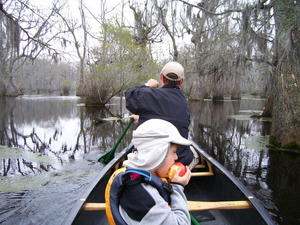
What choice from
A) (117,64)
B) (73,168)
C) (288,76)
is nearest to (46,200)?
(73,168)

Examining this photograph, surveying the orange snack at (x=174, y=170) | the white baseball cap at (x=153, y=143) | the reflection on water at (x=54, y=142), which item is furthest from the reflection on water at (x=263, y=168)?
the reflection on water at (x=54, y=142)

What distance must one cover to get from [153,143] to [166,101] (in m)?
1.00

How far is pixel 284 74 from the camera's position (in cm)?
563

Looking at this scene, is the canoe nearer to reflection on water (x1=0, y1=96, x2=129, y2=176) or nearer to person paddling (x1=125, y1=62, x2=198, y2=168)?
person paddling (x1=125, y1=62, x2=198, y2=168)

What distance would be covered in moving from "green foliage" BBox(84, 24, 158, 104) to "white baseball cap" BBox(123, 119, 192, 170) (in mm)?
12510

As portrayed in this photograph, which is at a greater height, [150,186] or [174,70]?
[174,70]

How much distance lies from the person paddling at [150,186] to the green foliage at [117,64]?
12.5 meters

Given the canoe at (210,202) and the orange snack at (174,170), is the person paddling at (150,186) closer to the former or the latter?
the orange snack at (174,170)

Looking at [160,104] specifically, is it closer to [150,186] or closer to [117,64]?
[150,186]

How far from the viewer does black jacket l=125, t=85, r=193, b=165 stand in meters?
2.18

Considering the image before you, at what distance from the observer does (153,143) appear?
1.22 meters

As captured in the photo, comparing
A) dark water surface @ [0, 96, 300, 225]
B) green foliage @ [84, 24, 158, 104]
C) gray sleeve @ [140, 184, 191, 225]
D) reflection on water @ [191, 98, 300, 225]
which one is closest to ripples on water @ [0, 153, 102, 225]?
dark water surface @ [0, 96, 300, 225]

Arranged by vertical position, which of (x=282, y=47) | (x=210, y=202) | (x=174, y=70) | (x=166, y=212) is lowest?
(x=210, y=202)

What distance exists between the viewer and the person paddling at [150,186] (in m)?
1.11
